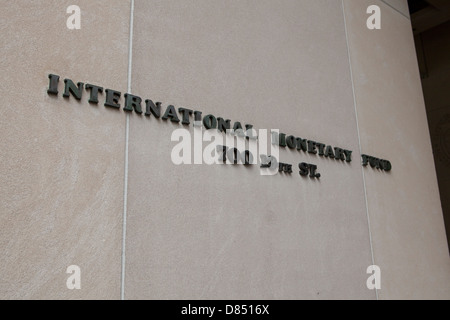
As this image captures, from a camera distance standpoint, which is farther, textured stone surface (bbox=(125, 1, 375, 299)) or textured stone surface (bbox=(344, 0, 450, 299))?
textured stone surface (bbox=(344, 0, 450, 299))

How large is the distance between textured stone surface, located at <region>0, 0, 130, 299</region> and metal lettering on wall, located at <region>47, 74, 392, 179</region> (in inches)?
1.7

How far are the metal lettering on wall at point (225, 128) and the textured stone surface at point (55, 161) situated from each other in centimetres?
4

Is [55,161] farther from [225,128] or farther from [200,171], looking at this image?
[225,128]

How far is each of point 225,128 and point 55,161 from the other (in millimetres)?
971

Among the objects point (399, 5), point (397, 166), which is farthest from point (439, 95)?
point (397, 166)

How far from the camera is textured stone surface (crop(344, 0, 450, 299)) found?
3191 mm

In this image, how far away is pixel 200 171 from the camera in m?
2.19

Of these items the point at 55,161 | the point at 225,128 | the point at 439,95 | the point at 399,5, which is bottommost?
the point at 55,161

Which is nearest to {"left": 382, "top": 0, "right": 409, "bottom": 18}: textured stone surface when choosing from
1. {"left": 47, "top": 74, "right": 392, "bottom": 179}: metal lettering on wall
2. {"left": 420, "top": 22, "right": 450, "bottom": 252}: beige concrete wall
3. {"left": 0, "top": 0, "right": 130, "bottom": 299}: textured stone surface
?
{"left": 47, "top": 74, "right": 392, "bottom": 179}: metal lettering on wall

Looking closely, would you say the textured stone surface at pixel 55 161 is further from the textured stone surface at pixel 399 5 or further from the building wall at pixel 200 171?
the textured stone surface at pixel 399 5

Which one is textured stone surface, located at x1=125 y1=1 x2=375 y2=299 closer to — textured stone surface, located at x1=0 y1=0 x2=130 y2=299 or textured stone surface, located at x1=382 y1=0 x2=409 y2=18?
textured stone surface, located at x1=0 y1=0 x2=130 y2=299

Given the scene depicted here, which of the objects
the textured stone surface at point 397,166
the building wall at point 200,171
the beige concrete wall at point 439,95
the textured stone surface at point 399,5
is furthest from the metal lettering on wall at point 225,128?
the beige concrete wall at point 439,95
